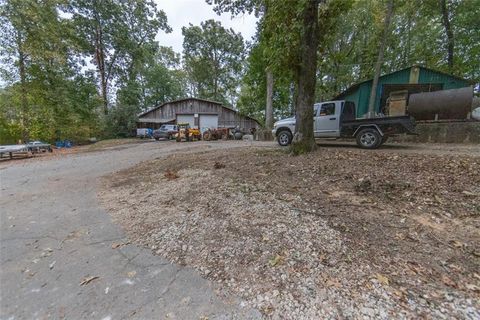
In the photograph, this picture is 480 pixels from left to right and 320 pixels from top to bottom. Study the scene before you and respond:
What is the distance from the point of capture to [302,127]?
21.1ft

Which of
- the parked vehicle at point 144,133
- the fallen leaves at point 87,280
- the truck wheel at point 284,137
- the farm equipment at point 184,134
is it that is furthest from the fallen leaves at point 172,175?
the parked vehicle at point 144,133

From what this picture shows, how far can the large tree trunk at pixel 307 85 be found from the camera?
600 centimetres

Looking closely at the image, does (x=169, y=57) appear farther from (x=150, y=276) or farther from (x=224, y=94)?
(x=150, y=276)

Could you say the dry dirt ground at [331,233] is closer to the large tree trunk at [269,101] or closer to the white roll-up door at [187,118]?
the large tree trunk at [269,101]

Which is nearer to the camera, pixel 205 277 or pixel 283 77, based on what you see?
pixel 205 277

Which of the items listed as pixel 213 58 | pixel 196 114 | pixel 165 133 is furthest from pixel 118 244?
pixel 213 58

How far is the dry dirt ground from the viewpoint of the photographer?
181cm

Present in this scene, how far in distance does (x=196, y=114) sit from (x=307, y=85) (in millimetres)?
18940

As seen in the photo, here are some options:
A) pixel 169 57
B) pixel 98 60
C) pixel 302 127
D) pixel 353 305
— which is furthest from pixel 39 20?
pixel 169 57

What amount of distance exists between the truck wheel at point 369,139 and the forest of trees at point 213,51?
8.83 ft

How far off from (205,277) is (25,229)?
3.32 metres

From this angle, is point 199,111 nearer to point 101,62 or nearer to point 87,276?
point 101,62

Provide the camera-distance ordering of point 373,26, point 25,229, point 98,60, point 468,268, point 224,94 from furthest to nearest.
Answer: point 224,94, point 98,60, point 373,26, point 25,229, point 468,268

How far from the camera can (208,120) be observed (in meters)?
23.9
